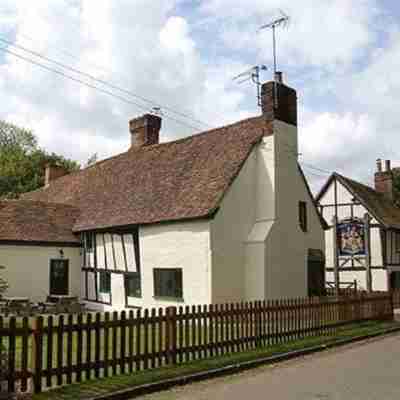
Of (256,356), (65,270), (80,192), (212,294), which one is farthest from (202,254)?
(80,192)

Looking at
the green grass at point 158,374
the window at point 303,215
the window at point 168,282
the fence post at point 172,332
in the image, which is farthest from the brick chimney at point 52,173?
the fence post at point 172,332

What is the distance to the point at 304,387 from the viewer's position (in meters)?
8.85

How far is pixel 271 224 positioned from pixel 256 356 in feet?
28.7

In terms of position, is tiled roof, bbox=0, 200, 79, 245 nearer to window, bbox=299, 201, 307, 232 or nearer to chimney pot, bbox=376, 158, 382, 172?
window, bbox=299, 201, 307, 232

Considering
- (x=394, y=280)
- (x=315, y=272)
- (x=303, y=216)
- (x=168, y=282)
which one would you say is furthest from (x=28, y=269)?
(x=394, y=280)

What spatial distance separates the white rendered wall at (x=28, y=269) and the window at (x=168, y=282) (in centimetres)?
622

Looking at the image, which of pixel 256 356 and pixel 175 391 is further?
pixel 256 356

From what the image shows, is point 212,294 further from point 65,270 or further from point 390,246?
point 390,246

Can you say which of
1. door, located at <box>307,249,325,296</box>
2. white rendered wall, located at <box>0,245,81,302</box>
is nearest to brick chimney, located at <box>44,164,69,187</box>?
white rendered wall, located at <box>0,245,81,302</box>

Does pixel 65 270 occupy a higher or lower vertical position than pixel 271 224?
lower

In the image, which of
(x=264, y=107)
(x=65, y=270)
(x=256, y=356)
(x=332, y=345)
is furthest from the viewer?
(x=65, y=270)

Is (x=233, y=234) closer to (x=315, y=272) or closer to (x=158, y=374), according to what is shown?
(x=315, y=272)

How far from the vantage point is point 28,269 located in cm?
2311

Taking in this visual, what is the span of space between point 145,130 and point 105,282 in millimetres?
10415
